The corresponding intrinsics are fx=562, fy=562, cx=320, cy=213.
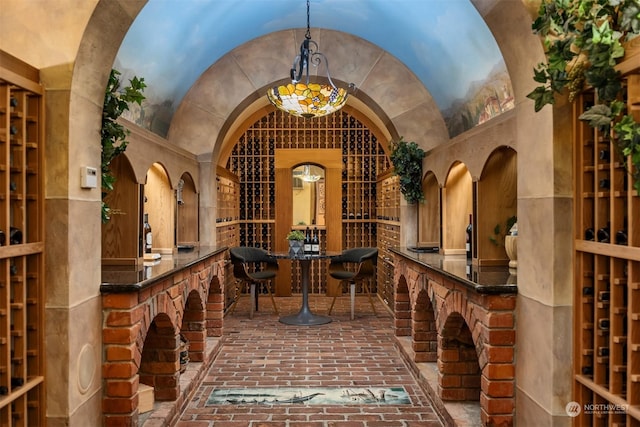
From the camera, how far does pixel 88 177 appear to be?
9.09ft

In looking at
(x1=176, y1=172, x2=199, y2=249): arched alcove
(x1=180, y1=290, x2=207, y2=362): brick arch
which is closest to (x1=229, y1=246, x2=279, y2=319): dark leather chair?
(x1=176, y1=172, x2=199, y2=249): arched alcove

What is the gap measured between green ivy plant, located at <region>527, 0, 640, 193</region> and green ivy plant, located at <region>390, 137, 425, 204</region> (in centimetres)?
407

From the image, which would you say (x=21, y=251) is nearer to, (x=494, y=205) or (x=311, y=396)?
(x=311, y=396)

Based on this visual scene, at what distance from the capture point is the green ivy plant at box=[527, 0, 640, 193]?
2.00 m

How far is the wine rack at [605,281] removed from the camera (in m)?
2.09

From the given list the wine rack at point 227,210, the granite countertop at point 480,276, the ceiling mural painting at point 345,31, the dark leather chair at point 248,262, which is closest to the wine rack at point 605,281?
the granite countertop at point 480,276

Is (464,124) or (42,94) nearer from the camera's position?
(42,94)

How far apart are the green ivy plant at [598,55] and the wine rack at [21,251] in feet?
7.18

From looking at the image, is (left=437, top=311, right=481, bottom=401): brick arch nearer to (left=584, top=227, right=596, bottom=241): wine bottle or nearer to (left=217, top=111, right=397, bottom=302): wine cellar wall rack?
(left=584, top=227, right=596, bottom=241): wine bottle

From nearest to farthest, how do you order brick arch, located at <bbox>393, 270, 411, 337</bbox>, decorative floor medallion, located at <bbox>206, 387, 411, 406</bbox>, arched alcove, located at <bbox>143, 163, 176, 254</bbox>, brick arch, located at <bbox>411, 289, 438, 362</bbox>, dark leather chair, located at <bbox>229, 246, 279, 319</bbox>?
decorative floor medallion, located at <bbox>206, 387, 411, 406</bbox>
brick arch, located at <bbox>411, 289, 438, 362</bbox>
arched alcove, located at <bbox>143, 163, 176, 254</bbox>
brick arch, located at <bbox>393, 270, 411, 337</bbox>
dark leather chair, located at <bbox>229, 246, 279, 319</bbox>

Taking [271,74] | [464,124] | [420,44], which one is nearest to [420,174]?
[464,124]

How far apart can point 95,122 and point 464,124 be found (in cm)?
425

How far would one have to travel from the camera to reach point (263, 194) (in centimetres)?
994

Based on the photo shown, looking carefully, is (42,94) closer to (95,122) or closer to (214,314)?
(95,122)
